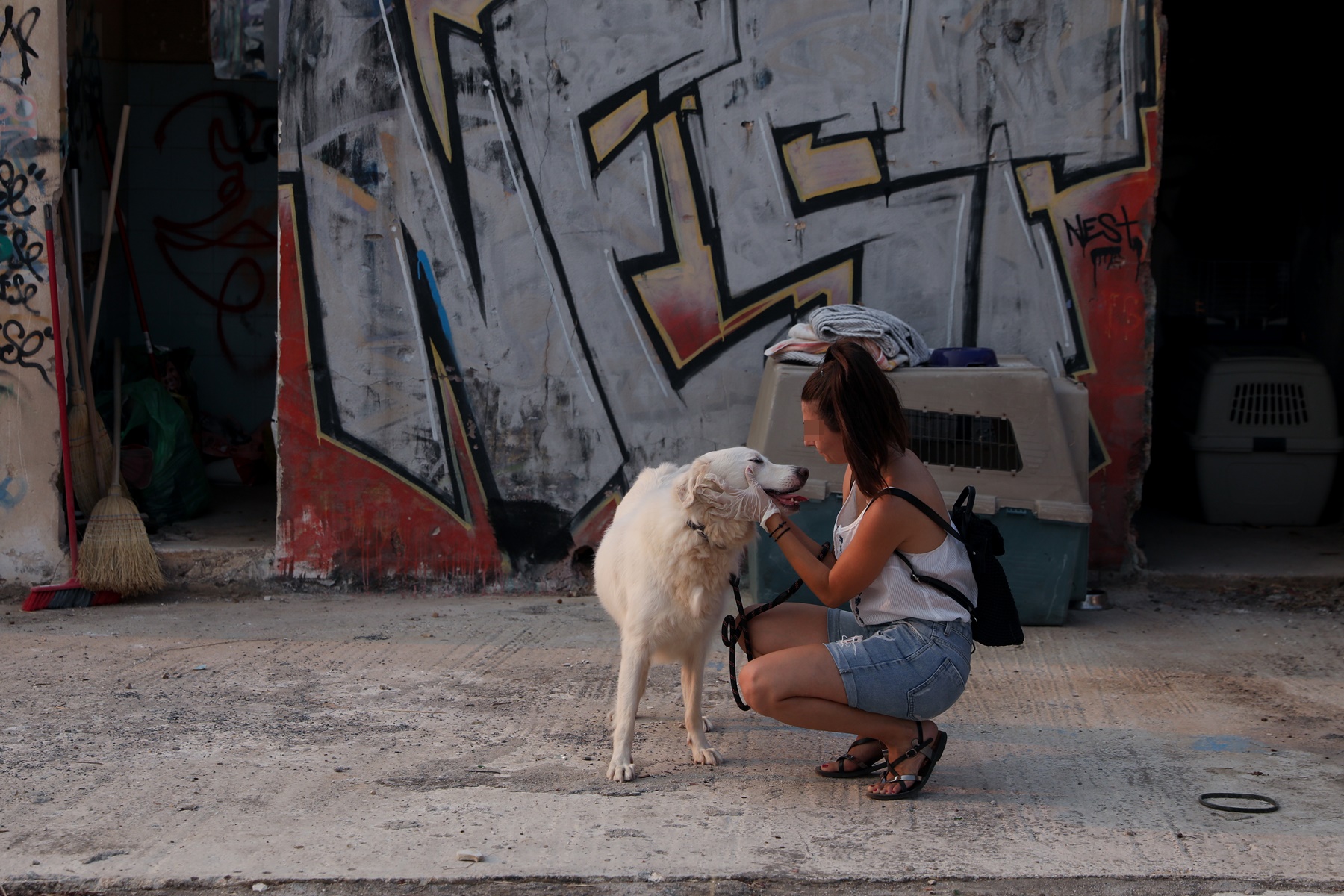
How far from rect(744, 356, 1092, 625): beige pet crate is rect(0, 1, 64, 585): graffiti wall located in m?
4.06

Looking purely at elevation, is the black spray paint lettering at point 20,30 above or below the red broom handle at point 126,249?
above

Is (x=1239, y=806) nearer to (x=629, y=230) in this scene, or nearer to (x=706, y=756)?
(x=706, y=756)

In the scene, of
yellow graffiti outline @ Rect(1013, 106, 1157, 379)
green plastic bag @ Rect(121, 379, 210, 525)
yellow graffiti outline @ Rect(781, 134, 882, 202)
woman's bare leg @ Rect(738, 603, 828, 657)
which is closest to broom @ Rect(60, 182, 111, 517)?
green plastic bag @ Rect(121, 379, 210, 525)

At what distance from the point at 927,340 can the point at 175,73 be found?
6.29m

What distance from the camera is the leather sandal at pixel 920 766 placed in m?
3.67

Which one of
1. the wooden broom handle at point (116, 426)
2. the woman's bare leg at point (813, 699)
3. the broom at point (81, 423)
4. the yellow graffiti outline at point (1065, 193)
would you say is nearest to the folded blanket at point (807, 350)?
the yellow graffiti outline at point (1065, 193)

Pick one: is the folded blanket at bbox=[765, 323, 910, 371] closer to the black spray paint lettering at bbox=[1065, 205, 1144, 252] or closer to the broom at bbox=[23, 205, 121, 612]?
the black spray paint lettering at bbox=[1065, 205, 1144, 252]

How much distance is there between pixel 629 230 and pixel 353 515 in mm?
2283

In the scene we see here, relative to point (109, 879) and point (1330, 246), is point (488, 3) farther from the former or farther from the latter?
point (1330, 246)

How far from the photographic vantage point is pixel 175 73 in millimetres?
8852

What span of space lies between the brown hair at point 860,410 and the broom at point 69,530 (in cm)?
457

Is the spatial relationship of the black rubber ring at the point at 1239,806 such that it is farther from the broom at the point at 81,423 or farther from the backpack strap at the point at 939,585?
the broom at the point at 81,423

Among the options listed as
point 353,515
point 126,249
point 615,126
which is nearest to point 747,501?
point 615,126

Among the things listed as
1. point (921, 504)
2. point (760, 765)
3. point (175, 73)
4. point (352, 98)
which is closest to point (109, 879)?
point (760, 765)
